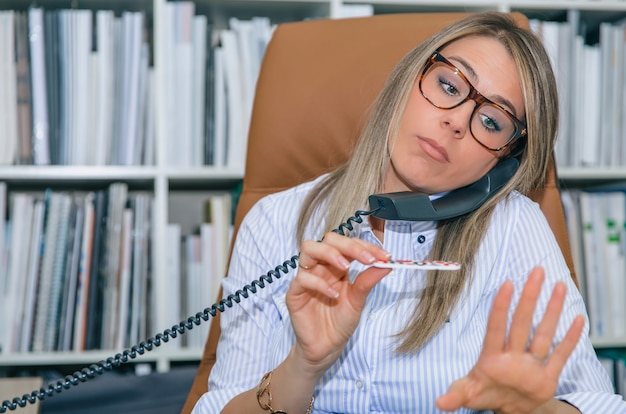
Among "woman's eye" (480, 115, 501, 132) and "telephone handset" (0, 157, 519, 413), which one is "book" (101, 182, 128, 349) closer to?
"telephone handset" (0, 157, 519, 413)

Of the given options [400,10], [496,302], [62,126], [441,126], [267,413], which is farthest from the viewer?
[400,10]

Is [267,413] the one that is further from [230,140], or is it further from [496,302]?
[230,140]

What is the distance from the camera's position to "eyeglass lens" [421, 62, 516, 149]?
1.17 metres

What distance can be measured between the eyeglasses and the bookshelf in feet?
2.79

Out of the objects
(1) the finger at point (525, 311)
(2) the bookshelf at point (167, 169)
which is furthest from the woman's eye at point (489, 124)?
(2) the bookshelf at point (167, 169)

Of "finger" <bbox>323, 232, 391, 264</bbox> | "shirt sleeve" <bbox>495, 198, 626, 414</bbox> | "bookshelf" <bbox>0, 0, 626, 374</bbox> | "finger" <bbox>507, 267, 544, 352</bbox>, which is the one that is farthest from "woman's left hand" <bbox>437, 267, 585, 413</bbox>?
"bookshelf" <bbox>0, 0, 626, 374</bbox>

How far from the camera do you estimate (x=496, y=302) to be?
74 cm

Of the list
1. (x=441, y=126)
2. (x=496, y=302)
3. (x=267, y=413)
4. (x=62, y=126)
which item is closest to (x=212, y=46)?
(x=62, y=126)

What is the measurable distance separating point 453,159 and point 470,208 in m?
0.08

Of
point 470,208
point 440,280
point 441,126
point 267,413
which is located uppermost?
point 441,126

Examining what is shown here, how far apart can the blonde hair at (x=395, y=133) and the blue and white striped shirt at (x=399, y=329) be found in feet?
0.09

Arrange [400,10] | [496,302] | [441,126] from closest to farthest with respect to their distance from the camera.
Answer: [496,302] < [441,126] < [400,10]

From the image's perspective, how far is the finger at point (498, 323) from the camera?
29.1 inches

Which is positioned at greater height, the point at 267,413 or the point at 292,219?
the point at 292,219
